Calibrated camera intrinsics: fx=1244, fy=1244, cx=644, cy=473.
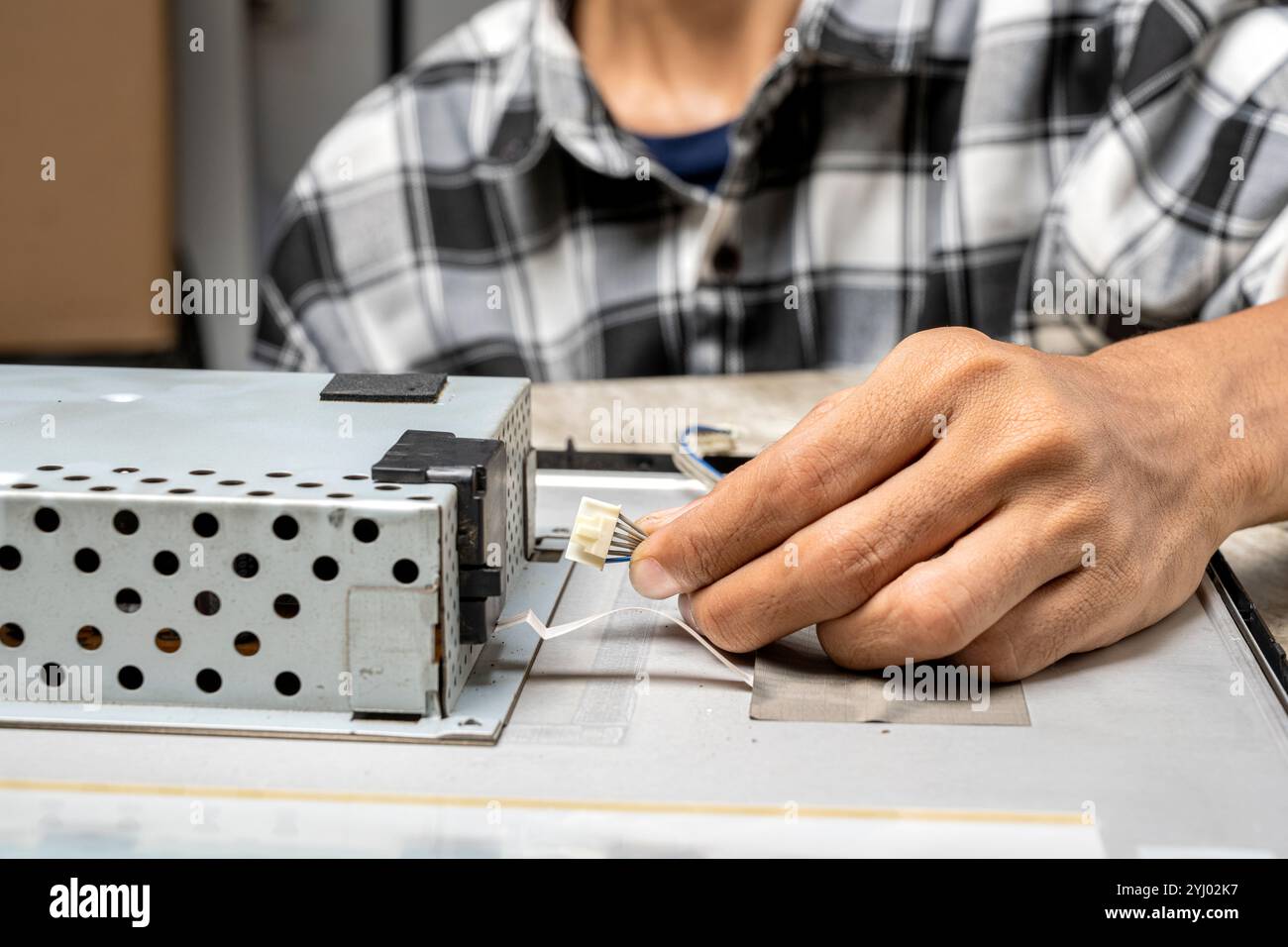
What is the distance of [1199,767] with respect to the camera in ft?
1.81

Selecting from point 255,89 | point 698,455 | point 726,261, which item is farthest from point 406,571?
point 255,89

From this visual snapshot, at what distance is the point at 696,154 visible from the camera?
1645 millimetres

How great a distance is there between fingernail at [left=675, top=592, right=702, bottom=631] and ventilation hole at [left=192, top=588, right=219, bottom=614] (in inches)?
9.5

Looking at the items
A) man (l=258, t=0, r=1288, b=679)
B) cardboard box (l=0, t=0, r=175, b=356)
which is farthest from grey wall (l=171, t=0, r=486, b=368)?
man (l=258, t=0, r=1288, b=679)

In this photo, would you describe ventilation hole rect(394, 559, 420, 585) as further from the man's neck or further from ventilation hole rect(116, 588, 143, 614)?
the man's neck

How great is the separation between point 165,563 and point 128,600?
32 mm

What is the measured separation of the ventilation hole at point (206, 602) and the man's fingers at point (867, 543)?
26 centimetres

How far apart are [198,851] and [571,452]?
0.54m

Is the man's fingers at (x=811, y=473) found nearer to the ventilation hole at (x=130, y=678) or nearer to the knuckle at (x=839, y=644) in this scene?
the knuckle at (x=839, y=644)

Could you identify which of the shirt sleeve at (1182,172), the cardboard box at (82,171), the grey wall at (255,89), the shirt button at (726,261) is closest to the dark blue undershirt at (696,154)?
the shirt button at (726,261)

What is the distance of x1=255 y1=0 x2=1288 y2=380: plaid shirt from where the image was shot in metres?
1.37

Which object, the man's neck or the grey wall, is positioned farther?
the grey wall

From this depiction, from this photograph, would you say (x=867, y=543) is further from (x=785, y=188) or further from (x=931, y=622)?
(x=785, y=188)

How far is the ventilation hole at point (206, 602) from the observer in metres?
0.59
